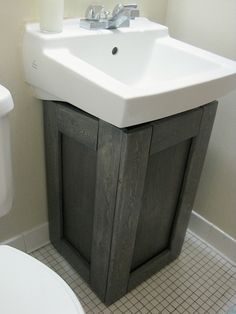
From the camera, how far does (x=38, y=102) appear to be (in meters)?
1.16

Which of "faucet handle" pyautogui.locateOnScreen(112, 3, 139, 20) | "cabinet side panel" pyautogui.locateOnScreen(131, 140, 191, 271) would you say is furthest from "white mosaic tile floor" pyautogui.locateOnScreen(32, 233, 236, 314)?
"faucet handle" pyautogui.locateOnScreen(112, 3, 139, 20)

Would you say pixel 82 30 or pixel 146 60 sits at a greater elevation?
pixel 82 30

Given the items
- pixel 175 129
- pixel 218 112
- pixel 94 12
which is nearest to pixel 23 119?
pixel 94 12

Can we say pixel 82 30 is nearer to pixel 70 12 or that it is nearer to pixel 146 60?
pixel 70 12

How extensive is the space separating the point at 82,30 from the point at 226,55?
579 millimetres

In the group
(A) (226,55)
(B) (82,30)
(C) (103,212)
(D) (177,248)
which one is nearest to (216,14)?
(A) (226,55)

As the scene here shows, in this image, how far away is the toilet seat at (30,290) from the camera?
775 mm

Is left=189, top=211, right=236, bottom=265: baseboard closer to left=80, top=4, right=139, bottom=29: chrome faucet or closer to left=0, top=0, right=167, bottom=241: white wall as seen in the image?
left=0, top=0, right=167, bottom=241: white wall

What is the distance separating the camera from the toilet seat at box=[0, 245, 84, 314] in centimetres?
78

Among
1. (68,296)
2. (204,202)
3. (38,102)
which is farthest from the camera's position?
(204,202)

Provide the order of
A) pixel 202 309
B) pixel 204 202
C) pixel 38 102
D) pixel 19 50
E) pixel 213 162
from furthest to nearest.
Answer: pixel 204 202, pixel 213 162, pixel 202 309, pixel 38 102, pixel 19 50

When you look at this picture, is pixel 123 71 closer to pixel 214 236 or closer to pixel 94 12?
pixel 94 12

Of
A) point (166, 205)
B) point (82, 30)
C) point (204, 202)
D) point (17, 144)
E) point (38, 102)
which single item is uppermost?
point (82, 30)

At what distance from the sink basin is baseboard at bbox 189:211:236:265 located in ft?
2.51
